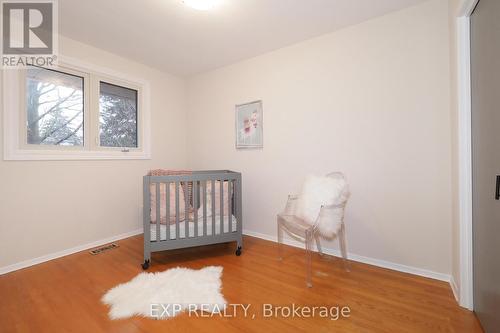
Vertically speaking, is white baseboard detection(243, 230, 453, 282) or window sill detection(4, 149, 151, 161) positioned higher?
window sill detection(4, 149, 151, 161)

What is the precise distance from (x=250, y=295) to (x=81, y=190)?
2.18 metres

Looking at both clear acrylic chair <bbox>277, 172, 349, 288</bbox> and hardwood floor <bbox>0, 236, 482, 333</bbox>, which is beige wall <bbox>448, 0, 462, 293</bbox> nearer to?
hardwood floor <bbox>0, 236, 482, 333</bbox>

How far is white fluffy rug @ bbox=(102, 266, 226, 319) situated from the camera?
1.54 metres

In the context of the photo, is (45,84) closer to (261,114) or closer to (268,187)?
(261,114)

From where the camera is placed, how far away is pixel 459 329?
1.36 metres

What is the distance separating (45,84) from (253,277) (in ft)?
9.14

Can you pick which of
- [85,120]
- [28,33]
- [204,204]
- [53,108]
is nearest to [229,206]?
[204,204]

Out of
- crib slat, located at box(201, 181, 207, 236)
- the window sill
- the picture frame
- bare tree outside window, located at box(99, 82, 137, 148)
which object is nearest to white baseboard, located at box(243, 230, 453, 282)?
crib slat, located at box(201, 181, 207, 236)

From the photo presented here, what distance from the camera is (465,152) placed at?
1504mm

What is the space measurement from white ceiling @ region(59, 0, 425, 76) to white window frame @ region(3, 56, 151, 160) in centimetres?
31

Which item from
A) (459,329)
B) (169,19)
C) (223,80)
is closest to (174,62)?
(223,80)

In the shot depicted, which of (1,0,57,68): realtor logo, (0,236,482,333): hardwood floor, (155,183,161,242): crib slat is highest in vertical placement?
(1,0,57,68): realtor logo

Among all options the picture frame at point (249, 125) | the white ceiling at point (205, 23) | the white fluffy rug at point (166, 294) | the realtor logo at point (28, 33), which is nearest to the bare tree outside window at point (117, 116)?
the white ceiling at point (205, 23)

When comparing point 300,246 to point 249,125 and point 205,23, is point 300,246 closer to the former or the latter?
point 249,125
